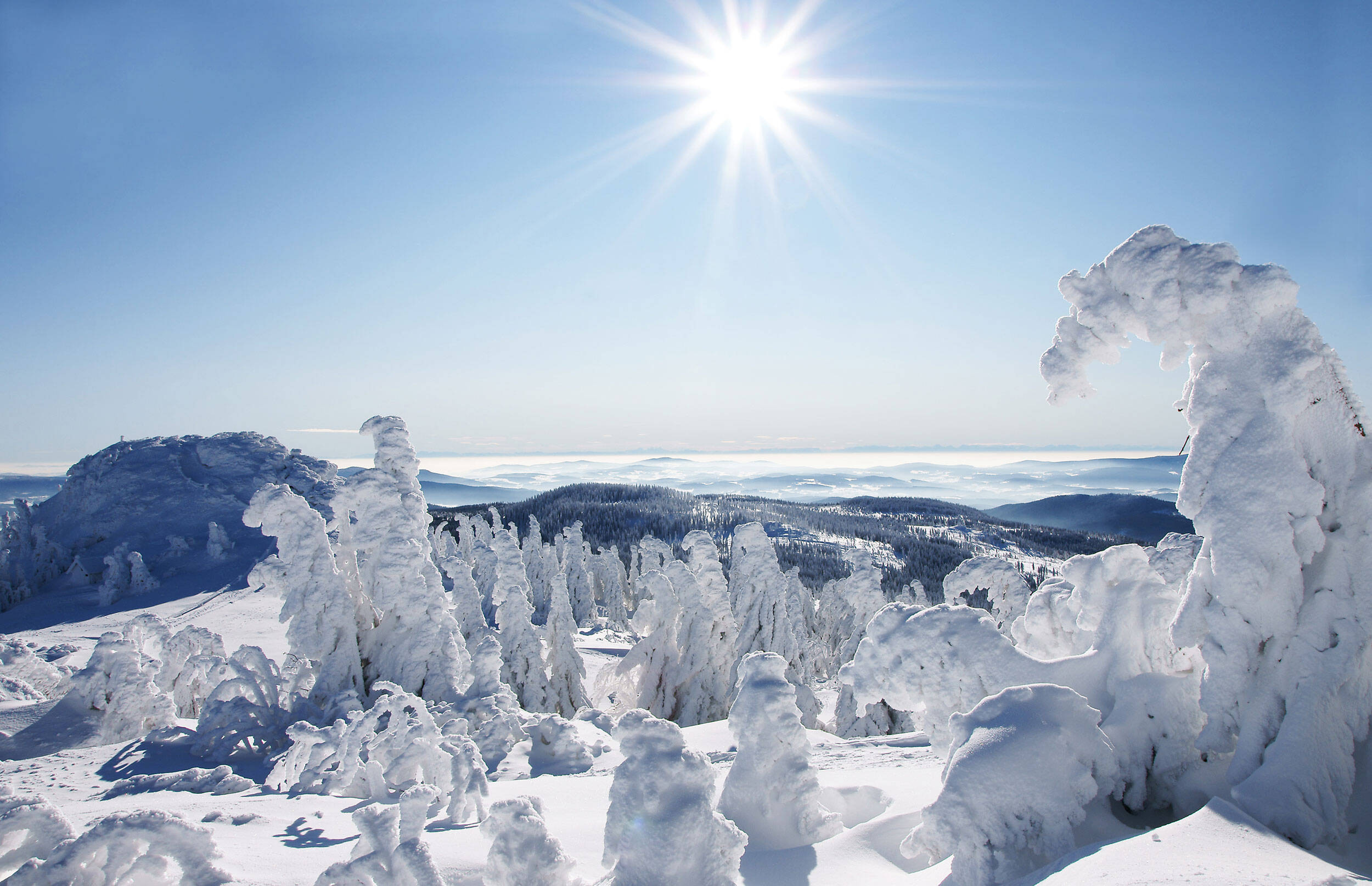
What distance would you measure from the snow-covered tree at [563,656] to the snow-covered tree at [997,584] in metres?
15.3

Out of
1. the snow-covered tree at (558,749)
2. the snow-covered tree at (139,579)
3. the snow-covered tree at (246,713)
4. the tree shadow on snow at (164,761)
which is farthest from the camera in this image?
the snow-covered tree at (139,579)

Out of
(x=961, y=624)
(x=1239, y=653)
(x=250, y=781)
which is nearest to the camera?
(x=1239, y=653)

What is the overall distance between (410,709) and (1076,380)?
13596 millimetres

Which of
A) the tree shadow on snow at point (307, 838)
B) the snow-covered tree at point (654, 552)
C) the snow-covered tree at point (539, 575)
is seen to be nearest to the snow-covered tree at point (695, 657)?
the snow-covered tree at point (654, 552)

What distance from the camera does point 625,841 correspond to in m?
4.17

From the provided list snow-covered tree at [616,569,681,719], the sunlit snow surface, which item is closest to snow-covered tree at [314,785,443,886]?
the sunlit snow surface

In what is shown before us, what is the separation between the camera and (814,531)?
160 metres

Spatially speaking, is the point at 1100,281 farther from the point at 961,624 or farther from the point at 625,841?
the point at 625,841

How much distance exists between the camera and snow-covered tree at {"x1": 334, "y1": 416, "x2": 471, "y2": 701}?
14.8 metres

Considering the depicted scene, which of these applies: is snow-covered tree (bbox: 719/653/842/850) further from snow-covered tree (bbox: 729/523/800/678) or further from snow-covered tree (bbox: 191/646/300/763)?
→ snow-covered tree (bbox: 729/523/800/678)

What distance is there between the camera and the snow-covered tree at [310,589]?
46.0 ft

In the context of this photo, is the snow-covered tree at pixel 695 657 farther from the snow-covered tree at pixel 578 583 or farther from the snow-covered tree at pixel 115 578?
the snow-covered tree at pixel 115 578

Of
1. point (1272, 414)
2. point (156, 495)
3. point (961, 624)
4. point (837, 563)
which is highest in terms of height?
point (1272, 414)

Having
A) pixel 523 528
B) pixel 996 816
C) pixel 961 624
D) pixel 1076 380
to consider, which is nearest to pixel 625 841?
pixel 996 816
